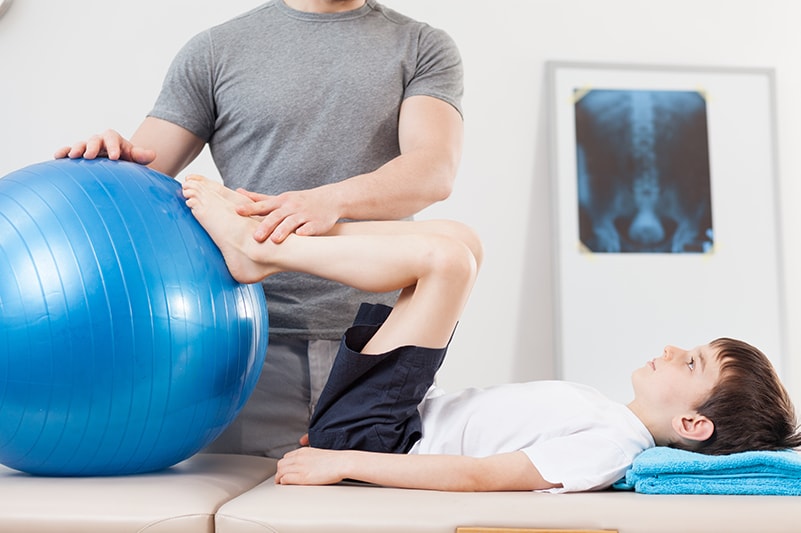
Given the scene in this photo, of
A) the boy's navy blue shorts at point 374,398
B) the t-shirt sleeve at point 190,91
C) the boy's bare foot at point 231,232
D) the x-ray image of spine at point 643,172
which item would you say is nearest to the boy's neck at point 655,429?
the boy's navy blue shorts at point 374,398

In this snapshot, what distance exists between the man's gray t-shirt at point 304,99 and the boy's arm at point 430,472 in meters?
0.50

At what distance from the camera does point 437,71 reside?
200 cm

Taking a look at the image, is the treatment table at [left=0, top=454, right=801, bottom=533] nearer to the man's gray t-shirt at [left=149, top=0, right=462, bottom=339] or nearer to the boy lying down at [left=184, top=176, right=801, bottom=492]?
the boy lying down at [left=184, top=176, right=801, bottom=492]

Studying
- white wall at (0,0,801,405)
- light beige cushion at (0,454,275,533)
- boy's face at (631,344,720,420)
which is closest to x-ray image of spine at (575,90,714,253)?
white wall at (0,0,801,405)

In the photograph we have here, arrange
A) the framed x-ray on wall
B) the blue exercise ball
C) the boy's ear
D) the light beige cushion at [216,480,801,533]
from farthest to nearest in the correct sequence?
1. the framed x-ray on wall
2. the boy's ear
3. the blue exercise ball
4. the light beige cushion at [216,480,801,533]

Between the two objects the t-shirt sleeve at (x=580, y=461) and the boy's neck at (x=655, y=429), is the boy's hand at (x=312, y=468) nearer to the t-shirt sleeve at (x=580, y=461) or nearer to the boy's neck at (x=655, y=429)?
the t-shirt sleeve at (x=580, y=461)

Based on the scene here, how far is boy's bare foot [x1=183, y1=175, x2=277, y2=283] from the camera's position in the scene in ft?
4.93

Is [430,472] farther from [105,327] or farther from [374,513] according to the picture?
[105,327]

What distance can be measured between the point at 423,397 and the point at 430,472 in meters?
0.22

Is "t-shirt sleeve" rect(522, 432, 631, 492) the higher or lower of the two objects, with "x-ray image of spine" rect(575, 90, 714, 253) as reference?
lower

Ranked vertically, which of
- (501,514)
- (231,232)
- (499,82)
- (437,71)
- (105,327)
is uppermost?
(499,82)

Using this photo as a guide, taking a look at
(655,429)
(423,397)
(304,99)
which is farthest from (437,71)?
(655,429)

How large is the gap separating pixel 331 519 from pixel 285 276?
802 mm

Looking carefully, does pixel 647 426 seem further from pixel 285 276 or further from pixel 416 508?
pixel 285 276
